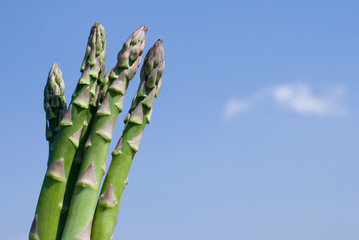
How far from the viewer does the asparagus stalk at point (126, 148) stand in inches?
148

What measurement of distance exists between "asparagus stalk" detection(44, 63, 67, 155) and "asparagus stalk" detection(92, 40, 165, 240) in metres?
0.84

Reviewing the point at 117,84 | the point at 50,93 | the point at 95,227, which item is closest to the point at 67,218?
the point at 95,227

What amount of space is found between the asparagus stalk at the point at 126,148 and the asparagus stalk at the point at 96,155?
3.4 inches

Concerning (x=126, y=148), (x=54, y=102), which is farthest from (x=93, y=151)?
(x=54, y=102)

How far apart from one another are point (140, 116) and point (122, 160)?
0.44 m

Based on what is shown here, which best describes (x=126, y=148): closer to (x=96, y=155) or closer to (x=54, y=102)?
(x=96, y=155)

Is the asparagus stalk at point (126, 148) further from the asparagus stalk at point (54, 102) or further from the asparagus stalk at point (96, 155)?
the asparagus stalk at point (54, 102)

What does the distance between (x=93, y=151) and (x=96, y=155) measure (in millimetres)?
45

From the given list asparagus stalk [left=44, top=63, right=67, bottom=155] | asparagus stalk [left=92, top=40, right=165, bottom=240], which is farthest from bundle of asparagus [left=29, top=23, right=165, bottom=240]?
asparagus stalk [left=44, top=63, right=67, bottom=155]

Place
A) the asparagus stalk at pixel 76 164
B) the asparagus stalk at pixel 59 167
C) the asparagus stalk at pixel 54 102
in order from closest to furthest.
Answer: the asparagus stalk at pixel 59 167 < the asparagus stalk at pixel 76 164 < the asparagus stalk at pixel 54 102

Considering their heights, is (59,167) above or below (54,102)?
below

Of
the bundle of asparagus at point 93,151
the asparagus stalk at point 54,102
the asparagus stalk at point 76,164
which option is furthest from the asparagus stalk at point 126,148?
the asparagus stalk at point 54,102

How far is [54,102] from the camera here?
4684mm

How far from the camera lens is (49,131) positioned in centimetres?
452
